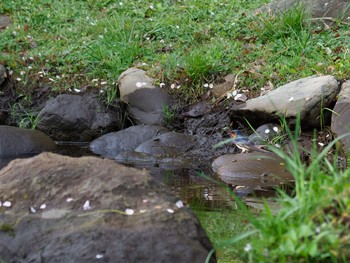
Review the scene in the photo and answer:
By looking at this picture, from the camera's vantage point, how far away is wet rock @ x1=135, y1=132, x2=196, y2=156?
8.33 m

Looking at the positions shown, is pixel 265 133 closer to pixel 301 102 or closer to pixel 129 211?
pixel 301 102

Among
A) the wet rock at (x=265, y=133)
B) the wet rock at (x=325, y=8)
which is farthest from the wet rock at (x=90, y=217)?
the wet rock at (x=325, y=8)

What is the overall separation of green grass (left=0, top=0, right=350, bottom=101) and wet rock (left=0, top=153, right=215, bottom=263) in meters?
4.99

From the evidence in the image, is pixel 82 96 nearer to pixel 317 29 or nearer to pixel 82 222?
pixel 317 29

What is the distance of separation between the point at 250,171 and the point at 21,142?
Answer: 9.54ft

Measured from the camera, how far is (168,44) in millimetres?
9914

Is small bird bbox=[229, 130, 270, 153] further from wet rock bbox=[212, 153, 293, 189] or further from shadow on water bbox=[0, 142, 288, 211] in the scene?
shadow on water bbox=[0, 142, 288, 211]

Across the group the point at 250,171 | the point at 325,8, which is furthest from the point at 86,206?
the point at 325,8

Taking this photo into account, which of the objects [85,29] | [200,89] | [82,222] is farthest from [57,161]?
[85,29]

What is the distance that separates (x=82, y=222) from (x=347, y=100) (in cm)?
467

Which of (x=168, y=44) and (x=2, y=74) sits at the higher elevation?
(x=168, y=44)

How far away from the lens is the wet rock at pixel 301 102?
7684mm

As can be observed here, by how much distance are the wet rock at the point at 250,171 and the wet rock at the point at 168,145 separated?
790 mm

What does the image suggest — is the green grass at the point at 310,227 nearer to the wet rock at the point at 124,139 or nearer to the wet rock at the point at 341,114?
the wet rock at the point at 341,114
